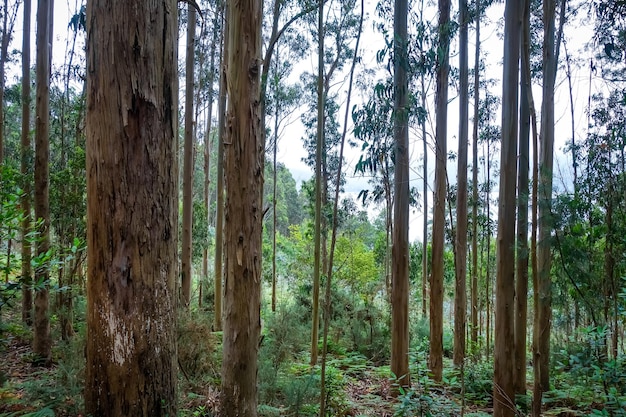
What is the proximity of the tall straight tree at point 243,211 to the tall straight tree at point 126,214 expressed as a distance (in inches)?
54.0

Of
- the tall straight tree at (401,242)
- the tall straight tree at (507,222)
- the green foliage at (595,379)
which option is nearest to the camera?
the green foliage at (595,379)

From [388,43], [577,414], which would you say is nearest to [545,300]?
[577,414]

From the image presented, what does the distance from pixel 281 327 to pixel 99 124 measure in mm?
7637

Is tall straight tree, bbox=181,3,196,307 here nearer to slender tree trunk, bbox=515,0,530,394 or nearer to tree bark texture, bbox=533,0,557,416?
slender tree trunk, bbox=515,0,530,394

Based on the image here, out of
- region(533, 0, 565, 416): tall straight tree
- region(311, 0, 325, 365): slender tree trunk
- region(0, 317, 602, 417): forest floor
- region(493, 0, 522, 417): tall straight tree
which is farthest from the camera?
region(311, 0, 325, 365): slender tree trunk

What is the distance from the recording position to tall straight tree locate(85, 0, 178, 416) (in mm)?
1679

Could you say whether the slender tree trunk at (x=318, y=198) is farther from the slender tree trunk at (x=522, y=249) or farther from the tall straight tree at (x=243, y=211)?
the tall straight tree at (x=243, y=211)

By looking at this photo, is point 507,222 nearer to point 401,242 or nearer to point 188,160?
point 401,242

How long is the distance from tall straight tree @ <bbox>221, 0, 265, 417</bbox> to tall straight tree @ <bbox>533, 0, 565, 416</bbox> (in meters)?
2.41

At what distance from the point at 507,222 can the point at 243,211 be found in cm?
332

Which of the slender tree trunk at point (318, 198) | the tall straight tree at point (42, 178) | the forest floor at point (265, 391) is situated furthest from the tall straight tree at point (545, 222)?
the tall straight tree at point (42, 178)

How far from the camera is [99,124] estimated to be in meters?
1.72

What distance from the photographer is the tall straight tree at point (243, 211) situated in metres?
3.15

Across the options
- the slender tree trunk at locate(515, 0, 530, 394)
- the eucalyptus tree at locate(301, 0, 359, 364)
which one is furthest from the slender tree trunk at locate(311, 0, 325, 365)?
the slender tree trunk at locate(515, 0, 530, 394)
